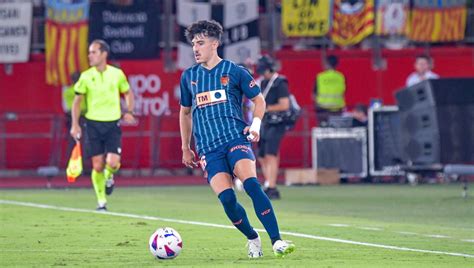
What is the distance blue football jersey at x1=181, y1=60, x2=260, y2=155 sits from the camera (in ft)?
41.7

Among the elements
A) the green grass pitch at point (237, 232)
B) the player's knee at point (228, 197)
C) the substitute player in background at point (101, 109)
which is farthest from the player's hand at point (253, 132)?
the substitute player in background at point (101, 109)

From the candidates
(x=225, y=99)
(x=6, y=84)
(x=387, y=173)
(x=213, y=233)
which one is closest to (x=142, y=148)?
(x=6, y=84)

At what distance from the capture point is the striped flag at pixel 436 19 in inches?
1254

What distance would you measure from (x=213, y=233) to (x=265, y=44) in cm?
1696

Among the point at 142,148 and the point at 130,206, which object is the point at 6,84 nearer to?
the point at 142,148

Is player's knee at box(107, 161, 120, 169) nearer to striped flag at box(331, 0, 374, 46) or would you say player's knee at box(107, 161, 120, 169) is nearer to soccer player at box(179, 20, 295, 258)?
soccer player at box(179, 20, 295, 258)

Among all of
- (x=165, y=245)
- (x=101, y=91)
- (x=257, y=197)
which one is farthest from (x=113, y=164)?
(x=257, y=197)

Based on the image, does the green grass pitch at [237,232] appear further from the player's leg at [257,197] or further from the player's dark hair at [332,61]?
the player's dark hair at [332,61]

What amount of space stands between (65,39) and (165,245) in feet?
63.6

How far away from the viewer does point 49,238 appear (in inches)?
595

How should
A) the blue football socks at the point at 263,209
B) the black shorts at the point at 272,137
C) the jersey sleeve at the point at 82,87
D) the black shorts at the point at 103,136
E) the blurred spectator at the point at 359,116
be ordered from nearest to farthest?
the blue football socks at the point at 263,209 → the jersey sleeve at the point at 82,87 → the black shorts at the point at 103,136 → the black shorts at the point at 272,137 → the blurred spectator at the point at 359,116

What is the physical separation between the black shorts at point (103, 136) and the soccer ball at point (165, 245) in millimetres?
7778

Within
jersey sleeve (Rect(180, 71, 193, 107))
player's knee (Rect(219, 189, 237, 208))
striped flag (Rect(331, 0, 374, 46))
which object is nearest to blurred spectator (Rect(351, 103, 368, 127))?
striped flag (Rect(331, 0, 374, 46))

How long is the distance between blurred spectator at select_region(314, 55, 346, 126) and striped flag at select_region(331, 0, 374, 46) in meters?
0.58
